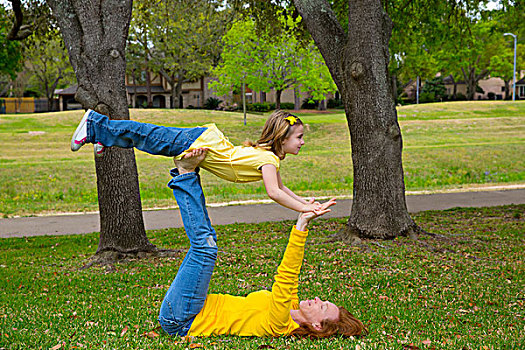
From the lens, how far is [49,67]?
59750mm

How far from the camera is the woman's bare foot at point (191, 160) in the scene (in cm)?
472

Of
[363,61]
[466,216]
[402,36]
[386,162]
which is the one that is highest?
[402,36]

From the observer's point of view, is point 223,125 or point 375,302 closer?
point 375,302

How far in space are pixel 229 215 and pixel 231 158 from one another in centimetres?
824

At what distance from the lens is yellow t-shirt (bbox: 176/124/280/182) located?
4.58 m

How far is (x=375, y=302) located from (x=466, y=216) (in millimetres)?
6786

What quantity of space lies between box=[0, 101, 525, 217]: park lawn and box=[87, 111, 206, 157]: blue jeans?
9.47 meters

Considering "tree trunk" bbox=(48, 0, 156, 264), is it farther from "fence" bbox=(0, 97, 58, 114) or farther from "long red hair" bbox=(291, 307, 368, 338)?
"fence" bbox=(0, 97, 58, 114)

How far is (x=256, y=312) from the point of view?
4.75m

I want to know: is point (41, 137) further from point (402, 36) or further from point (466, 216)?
point (466, 216)

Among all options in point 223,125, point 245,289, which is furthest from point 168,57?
point 245,289

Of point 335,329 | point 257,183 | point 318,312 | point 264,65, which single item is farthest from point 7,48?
point 264,65

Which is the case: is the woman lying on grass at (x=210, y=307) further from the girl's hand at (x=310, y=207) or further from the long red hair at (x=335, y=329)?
the girl's hand at (x=310, y=207)

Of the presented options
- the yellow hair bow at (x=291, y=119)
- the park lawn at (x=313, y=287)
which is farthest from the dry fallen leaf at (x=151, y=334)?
the yellow hair bow at (x=291, y=119)
